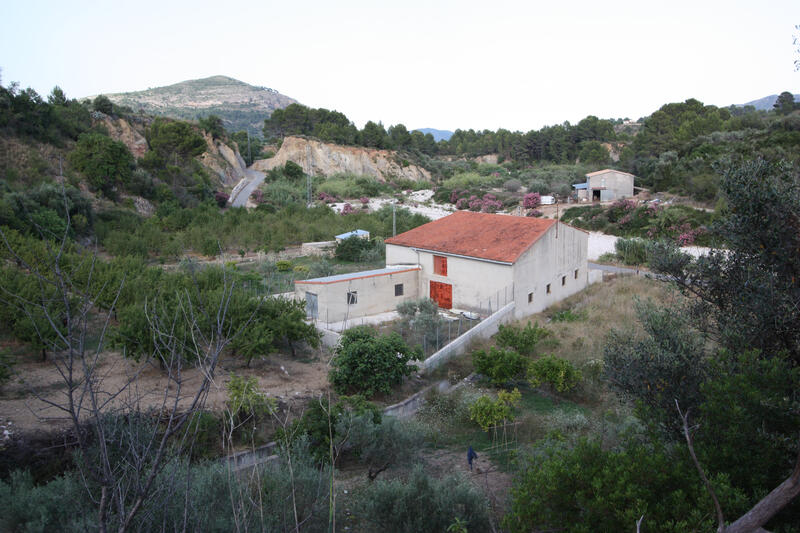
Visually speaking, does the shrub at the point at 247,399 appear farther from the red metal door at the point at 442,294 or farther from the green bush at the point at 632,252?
the green bush at the point at 632,252

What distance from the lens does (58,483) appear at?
6.36 metres

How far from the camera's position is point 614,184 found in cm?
4972

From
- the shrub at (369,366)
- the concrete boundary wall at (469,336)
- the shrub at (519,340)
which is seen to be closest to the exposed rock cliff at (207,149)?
the concrete boundary wall at (469,336)

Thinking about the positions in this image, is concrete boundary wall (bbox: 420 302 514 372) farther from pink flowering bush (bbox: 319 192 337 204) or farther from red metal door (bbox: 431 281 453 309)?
pink flowering bush (bbox: 319 192 337 204)

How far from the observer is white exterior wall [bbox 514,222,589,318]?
19922 mm

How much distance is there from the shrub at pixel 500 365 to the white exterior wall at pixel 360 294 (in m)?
5.46

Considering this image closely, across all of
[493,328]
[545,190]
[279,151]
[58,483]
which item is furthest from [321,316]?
[279,151]

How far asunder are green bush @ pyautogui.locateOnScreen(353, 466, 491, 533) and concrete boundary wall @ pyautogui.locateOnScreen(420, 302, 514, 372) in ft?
24.6

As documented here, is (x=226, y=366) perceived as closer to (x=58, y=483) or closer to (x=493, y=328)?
(x=58, y=483)

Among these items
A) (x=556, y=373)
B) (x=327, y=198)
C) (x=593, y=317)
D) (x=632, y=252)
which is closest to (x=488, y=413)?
(x=556, y=373)

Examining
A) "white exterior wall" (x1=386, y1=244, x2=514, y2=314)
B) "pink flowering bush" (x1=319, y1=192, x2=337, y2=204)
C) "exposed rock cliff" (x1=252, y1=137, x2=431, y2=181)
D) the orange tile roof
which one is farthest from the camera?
"exposed rock cliff" (x1=252, y1=137, x2=431, y2=181)

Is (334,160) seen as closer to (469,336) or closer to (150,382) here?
(469,336)

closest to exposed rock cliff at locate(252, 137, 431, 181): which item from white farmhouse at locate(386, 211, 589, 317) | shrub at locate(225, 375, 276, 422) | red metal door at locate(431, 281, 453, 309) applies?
white farmhouse at locate(386, 211, 589, 317)

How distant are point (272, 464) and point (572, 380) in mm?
7956
